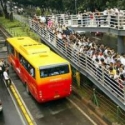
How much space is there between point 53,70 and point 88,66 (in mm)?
2100

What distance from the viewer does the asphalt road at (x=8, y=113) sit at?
49.4 ft

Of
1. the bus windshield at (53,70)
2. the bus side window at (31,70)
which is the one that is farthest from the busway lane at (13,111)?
the bus windshield at (53,70)

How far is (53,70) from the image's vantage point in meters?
15.9

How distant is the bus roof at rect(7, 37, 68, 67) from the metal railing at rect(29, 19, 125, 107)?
1238mm

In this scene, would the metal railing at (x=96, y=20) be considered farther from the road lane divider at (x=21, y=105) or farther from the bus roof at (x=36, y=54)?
the road lane divider at (x=21, y=105)

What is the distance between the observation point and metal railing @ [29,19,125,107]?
1354 centimetres

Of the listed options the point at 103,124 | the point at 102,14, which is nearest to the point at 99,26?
the point at 102,14

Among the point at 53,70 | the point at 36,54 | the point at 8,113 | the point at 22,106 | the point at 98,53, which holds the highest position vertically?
the point at 98,53

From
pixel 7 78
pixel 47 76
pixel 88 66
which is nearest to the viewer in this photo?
pixel 47 76

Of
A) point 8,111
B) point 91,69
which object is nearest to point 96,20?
point 91,69

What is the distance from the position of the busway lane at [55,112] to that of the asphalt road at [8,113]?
0.80 m

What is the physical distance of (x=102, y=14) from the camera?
76.1ft

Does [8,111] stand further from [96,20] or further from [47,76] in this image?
[96,20]

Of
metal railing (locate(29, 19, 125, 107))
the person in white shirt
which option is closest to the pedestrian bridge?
metal railing (locate(29, 19, 125, 107))
